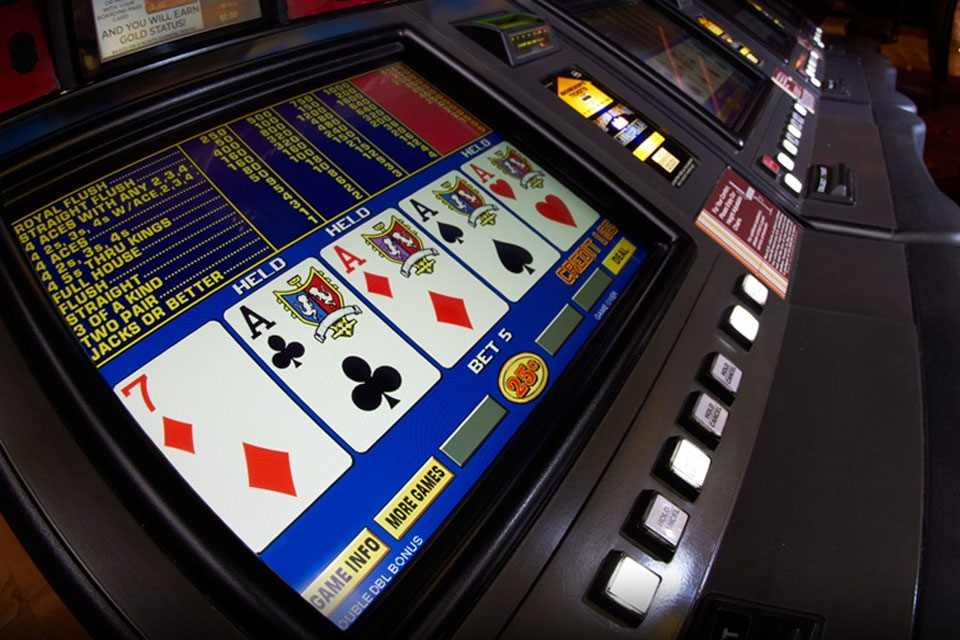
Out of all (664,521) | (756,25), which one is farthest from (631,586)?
(756,25)

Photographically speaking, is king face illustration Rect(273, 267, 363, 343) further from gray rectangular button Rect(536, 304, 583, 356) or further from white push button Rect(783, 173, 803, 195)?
white push button Rect(783, 173, 803, 195)

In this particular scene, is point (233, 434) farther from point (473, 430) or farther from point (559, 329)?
point (559, 329)

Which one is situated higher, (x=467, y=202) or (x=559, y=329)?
(x=467, y=202)

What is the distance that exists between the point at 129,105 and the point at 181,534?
28.0 inches

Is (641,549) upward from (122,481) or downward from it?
upward

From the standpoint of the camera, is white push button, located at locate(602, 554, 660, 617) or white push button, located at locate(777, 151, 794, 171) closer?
white push button, located at locate(602, 554, 660, 617)

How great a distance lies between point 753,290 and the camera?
1470 mm

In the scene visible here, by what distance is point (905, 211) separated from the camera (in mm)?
1921

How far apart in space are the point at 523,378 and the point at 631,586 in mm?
358

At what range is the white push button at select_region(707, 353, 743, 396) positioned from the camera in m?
1.25

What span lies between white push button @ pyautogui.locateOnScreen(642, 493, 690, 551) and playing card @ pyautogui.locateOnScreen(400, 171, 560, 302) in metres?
0.43

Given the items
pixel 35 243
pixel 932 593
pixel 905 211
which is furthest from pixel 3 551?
pixel 905 211

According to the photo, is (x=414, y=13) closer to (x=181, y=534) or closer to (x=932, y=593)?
(x=181, y=534)

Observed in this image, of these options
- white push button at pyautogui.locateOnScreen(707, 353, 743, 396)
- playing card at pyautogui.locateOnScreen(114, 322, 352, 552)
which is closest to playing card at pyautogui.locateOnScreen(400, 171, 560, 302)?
white push button at pyautogui.locateOnScreen(707, 353, 743, 396)
